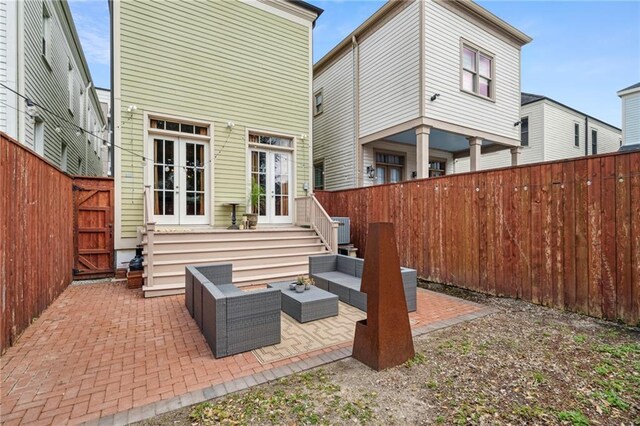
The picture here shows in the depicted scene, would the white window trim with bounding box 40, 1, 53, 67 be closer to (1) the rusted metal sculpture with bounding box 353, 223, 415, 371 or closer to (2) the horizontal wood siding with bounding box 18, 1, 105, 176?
(2) the horizontal wood siding with bounding box 18, 1, 105, 176

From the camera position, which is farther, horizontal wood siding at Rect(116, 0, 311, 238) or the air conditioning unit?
the air conditioning unit

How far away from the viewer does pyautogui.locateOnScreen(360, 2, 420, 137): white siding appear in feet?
28.5

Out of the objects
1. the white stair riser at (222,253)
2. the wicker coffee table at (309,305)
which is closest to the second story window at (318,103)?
the white stair riser at (222,253)

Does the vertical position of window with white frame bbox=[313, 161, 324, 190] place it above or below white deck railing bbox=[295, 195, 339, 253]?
above

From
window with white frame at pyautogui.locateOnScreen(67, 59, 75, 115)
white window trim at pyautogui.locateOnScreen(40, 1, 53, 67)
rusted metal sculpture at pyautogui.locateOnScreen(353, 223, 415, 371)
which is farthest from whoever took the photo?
window with white frame at pyautogui.locateOnScreen(67, 59, 75, 115)

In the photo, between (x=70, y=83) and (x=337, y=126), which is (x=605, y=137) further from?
(x=70, y=83)

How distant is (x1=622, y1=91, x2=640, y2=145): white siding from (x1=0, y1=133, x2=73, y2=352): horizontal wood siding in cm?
2248

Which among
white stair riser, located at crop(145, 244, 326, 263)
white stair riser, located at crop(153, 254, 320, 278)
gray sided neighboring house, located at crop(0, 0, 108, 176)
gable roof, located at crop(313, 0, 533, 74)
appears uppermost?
gable roof, located at crop(313, 0, 533, 74)

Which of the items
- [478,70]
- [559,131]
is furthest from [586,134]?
[478,70]

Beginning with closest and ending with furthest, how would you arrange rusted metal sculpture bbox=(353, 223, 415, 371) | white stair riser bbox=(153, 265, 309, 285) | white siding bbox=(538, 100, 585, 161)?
1. rusted metal sculpture bbox=(353, 223, 415, 371)
2. white stair riser bbox=(153, 265, 309, 285)
3. white siding bbox=(538, 100, 585, 161)

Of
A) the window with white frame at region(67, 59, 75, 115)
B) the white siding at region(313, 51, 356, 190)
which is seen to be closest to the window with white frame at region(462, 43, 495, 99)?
the white siding at region(313, 51, 356, 190)

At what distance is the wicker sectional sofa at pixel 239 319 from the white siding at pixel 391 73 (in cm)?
737

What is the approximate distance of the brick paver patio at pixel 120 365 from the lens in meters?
2.29

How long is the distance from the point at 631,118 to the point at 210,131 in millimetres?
19904
